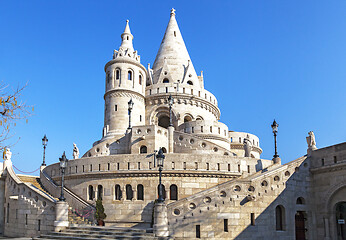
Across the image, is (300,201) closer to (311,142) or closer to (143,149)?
(311,142)

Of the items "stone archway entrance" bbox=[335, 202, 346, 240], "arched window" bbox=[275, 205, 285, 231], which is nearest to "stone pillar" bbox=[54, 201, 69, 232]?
"arched window" bbox=[275, 205, 285, 231]

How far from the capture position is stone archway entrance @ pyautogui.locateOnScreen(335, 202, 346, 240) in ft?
58.3

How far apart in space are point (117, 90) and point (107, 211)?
540 inches

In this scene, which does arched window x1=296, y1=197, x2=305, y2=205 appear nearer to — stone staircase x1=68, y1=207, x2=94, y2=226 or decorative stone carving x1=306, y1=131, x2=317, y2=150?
decorative stone carving x1=306, y1=131, x2=317, y2=150

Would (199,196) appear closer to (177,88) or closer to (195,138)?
(195,138)

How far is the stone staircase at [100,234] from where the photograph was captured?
15.8m

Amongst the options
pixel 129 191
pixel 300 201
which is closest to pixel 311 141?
pixel 300 201

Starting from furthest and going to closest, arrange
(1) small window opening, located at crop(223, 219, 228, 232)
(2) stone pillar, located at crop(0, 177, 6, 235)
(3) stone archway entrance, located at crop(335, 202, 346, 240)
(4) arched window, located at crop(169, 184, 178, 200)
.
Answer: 1. (2) stone pillar, located at crop(0, 177, 6, 235)
2. (4) arched window, located at crop(169, 184, 178, 200)
3. (3) stone archway entrance, located at crop(335, 202, 346, 240)
4. (1) small window opening, located at crop(223, 219, 228, 232)

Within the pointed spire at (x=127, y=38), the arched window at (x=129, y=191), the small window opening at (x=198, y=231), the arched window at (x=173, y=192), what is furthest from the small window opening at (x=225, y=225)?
the pointed spire at (x=127, y=38)

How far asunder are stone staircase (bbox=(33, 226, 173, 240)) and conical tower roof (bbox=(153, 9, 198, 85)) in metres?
22.1

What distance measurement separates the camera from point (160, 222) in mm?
15992

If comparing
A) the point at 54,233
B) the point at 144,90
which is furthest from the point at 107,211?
the point at 144,90

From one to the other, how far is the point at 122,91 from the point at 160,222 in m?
18.7

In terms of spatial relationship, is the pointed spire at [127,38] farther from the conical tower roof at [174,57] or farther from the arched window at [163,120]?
the arched window at [163,120]
